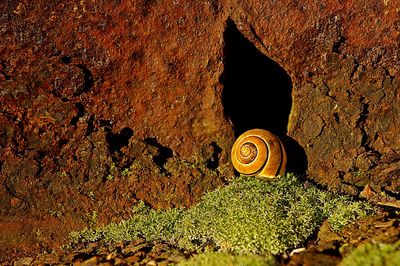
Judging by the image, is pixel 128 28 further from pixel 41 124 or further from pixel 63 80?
pixel 41 124

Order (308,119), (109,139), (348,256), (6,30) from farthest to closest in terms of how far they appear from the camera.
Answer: (308,119) < (109,139) < (6,30) < (348,256)

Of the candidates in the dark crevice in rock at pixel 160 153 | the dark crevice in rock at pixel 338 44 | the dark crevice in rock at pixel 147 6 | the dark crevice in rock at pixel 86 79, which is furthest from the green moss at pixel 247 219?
the dark crevice in rock at pixel 147 6

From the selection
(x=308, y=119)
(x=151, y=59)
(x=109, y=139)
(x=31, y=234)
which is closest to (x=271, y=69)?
(x=308, y=119)

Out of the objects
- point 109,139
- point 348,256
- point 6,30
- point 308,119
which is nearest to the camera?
point 348,256

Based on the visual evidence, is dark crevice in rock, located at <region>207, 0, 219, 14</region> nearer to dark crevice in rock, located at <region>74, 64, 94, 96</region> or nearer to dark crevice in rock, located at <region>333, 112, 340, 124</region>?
dark crevice in rock, located at <region>74, 64, 94, 96</region>

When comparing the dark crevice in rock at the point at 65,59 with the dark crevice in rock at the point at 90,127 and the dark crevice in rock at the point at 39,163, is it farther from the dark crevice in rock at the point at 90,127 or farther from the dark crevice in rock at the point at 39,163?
the dark crevice in rock at the point at 39,163

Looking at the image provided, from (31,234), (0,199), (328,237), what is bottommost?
(31,234)

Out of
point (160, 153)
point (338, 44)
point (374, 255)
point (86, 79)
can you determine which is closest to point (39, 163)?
point (86, 79)
